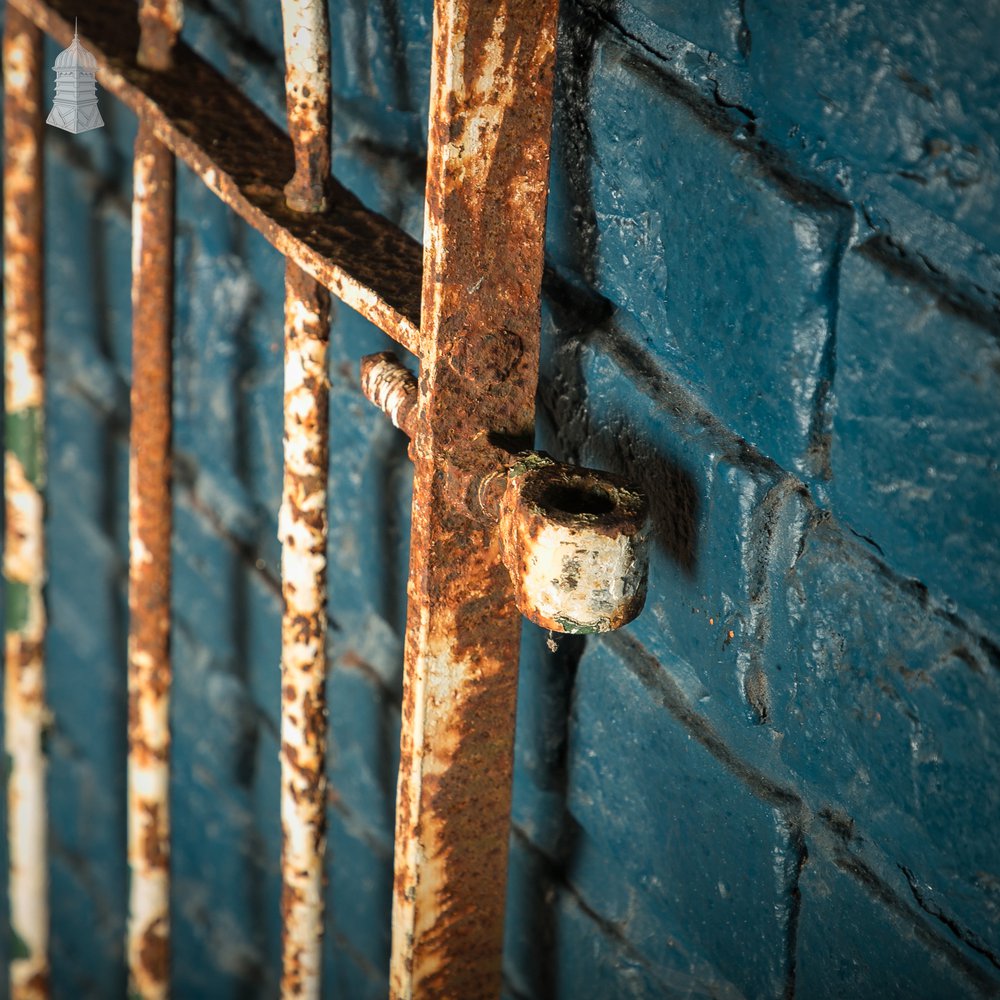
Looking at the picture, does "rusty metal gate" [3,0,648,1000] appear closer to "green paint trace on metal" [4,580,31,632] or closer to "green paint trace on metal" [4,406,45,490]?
"green paint trace on metal" [4,406,45,490]

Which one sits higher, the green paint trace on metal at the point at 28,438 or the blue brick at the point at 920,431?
the green paint trace on metal at the point at 28,438

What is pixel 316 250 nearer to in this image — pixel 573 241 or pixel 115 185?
pixel 573 241

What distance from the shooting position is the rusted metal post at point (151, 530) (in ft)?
4.26

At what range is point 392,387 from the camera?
96cm

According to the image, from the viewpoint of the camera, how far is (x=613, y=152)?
0.97m

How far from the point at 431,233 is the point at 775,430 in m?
0.25

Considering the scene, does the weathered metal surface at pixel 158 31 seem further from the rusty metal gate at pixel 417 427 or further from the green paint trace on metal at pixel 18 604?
the green paint trace on metal at pixel 18 604

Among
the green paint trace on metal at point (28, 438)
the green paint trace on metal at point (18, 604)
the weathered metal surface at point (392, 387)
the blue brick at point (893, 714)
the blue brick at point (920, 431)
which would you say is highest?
the green paint trace on metal at point (28, 438)

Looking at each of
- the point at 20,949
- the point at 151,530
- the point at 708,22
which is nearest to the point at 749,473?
the point at 708,22

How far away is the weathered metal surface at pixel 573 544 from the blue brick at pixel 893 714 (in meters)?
0.12

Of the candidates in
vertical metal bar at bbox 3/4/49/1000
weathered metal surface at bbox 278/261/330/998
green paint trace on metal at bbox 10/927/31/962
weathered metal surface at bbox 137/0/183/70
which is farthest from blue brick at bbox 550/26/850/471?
green paint trace on metal at bbox 10/927/31/962

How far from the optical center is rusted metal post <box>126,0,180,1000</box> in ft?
4.26

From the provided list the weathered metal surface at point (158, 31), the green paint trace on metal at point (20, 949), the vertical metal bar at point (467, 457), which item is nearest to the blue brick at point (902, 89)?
the vertical metal bar at point (467, 457)

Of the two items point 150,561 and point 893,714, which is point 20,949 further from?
point 893,714
